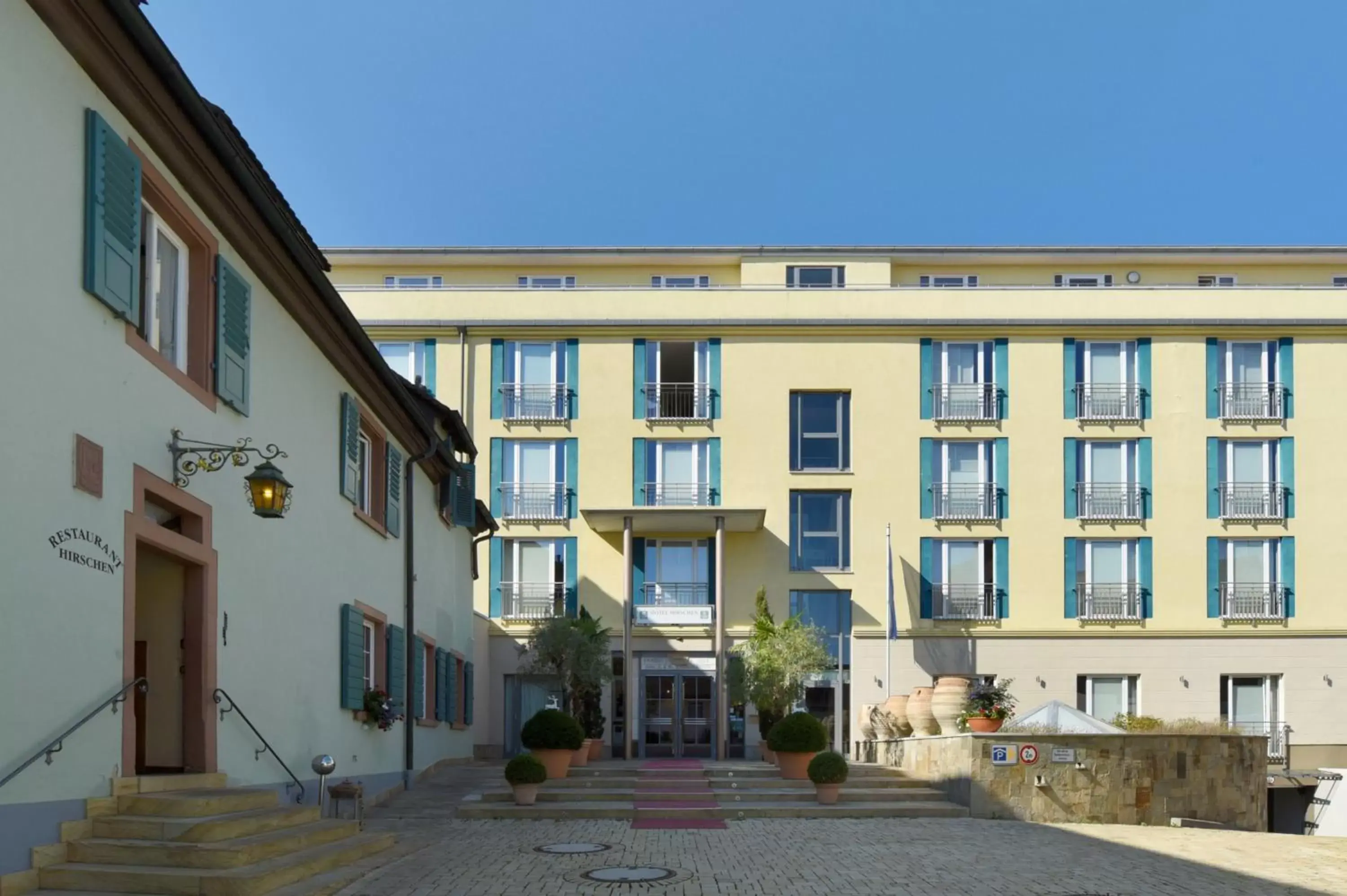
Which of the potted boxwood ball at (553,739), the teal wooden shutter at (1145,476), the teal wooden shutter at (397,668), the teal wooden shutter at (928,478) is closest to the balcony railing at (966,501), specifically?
the teal wooden shutter at (928,478)

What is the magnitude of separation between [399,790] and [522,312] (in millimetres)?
17435

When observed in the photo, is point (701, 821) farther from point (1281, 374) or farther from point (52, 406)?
point (1281, 374)

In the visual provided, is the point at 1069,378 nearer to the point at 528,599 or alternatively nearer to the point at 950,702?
the point at 528,599

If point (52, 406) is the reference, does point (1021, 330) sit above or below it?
above

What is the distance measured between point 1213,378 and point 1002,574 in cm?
706

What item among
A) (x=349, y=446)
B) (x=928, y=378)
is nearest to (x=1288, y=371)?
(x=928, y=378)

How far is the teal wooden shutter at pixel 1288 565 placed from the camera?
33.5 meters

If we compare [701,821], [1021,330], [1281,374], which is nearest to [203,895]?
[701,821]

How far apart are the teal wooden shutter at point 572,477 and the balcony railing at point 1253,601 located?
15.5 m

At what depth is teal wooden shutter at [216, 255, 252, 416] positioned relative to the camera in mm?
11320

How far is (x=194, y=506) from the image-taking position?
35.0 feet

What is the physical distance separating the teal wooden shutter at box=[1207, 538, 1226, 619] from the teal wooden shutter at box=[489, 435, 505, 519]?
16899 mm

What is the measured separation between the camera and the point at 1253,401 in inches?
1346

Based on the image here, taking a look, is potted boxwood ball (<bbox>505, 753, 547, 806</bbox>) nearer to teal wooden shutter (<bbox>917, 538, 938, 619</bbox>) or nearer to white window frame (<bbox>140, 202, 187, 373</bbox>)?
white window frame (<bbox>140, 202, 187, 373</bbox>)
